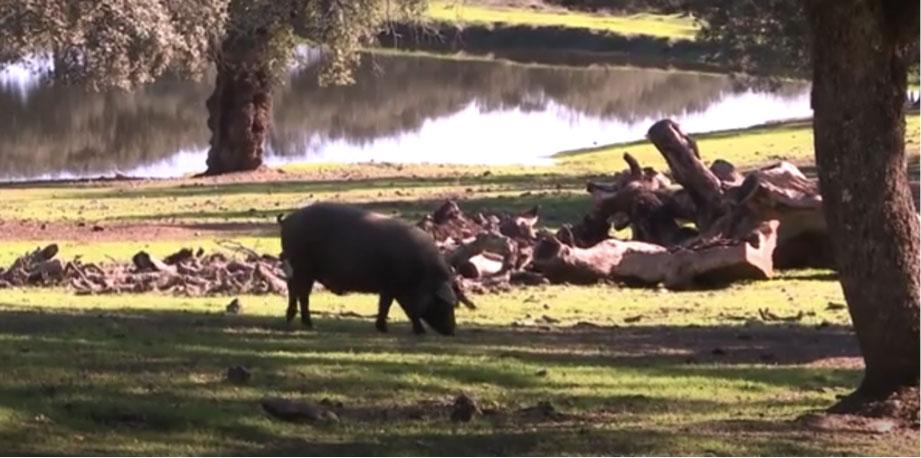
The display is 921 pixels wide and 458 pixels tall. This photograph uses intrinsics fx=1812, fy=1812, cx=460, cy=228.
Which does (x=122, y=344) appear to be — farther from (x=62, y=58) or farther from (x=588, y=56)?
(x=588, y=56)

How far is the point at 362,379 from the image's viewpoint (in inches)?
489

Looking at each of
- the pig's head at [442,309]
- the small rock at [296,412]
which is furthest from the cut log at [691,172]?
the small rock at [296,412]

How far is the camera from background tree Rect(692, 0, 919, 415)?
11.0 metres

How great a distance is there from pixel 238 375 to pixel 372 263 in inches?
151

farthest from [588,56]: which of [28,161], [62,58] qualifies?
[62,58]

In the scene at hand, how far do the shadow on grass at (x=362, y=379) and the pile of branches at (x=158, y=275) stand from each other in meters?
3.02

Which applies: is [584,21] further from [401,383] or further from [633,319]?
[401,383]

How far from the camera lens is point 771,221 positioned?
2106cm

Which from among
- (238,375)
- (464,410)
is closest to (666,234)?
(238,375)

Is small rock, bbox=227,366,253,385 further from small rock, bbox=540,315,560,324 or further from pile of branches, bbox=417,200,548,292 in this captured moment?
pile of branches, bbox=417,200,548,292

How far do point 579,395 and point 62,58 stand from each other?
67.2 feet

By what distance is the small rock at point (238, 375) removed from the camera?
1197 cm

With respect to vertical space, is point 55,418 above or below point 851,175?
below

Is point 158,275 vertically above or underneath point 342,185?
above
